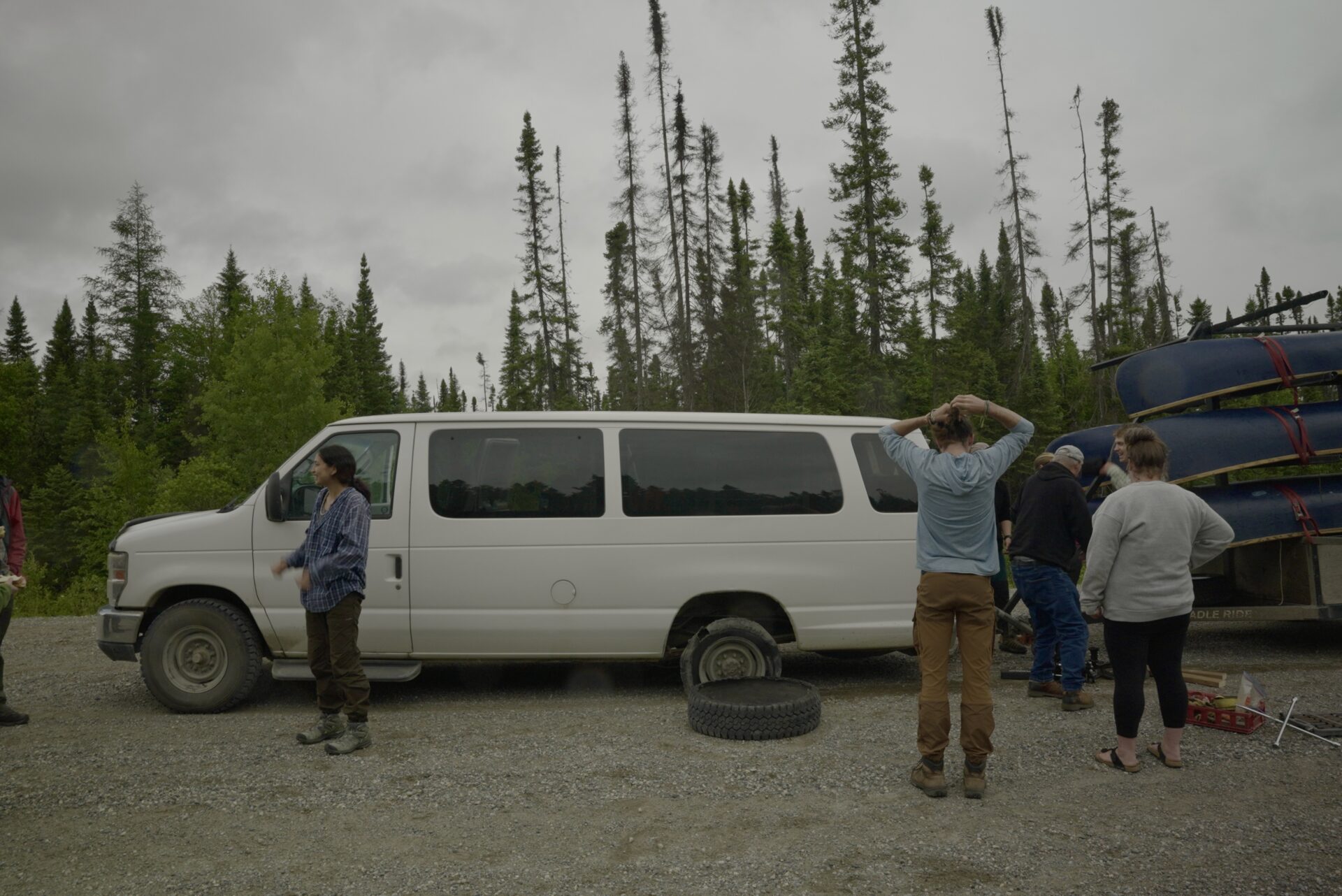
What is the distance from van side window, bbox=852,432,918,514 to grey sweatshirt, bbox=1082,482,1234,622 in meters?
1.90

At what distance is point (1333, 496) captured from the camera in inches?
313

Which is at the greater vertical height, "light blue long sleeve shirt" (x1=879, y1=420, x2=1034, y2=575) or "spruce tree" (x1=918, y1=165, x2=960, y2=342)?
"spruce tree" (x1=918, y1=165, x2=960, y2=342)

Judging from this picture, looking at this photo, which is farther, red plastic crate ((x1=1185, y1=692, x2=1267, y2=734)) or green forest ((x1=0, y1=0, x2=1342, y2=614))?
green forest ((x1=0, y1=0, x2=1342, y2=614))

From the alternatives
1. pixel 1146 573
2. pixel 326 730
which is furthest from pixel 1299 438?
pixel 326 730

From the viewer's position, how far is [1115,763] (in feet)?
16.4

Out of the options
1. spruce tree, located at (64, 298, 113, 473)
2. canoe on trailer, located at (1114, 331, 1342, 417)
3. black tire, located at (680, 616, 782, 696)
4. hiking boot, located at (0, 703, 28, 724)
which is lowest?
hiking boot, located at (0, 703, 28, 724)

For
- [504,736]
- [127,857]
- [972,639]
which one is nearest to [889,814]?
[972,639]

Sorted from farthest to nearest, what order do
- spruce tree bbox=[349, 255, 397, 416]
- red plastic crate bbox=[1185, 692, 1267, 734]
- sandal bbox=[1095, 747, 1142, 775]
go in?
spruce tree bbox=[349, 255, 397, 416] < red plastic crate bbox=[1185, 692, 1267, 734] < sandal bbox=[1095, 747, 1142, 775]

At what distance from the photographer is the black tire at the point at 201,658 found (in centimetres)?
632

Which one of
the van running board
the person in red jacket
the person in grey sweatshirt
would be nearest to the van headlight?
the person in red jacket

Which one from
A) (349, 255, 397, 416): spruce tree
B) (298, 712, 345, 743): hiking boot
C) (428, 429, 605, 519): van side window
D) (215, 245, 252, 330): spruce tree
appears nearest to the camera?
(298, 712, 345, 743): hiking boot

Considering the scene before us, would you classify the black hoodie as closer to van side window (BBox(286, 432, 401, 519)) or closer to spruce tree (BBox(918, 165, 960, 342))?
van side window (BBox(286, 432, 401, 519))

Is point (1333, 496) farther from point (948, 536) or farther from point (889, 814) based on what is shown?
point (889, 814)

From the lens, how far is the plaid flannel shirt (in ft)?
17.3
